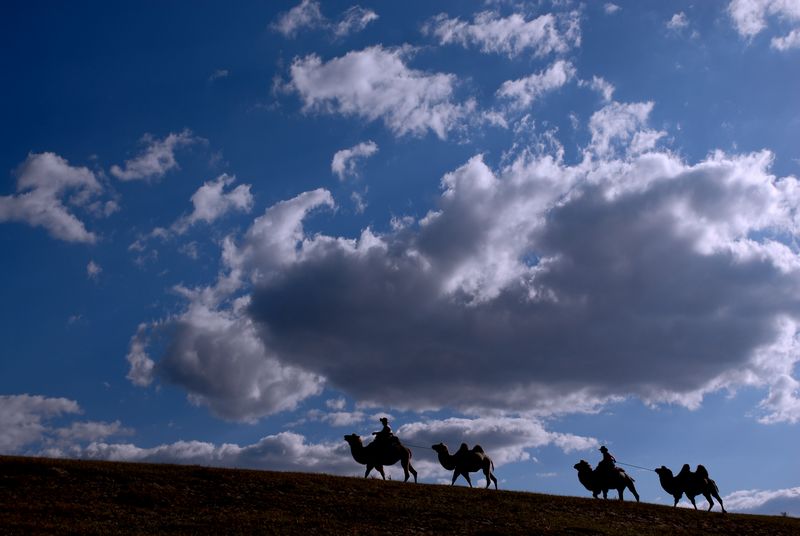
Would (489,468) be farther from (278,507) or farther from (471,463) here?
(278,507)

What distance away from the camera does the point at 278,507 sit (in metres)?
30.4

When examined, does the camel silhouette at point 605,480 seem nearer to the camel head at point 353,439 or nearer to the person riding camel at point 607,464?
the person riding camel at point 607,464

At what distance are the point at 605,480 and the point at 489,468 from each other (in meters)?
6.67

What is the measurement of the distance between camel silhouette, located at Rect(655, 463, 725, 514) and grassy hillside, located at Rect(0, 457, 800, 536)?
228 inches

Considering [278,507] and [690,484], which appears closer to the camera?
[278,507]

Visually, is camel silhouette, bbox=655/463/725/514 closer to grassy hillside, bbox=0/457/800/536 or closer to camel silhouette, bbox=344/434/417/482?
grassy hillside, bbox=0/457/800/536

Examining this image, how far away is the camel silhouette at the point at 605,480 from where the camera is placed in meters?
44.2

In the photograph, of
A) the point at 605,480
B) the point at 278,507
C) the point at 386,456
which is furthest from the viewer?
the point at 605,480

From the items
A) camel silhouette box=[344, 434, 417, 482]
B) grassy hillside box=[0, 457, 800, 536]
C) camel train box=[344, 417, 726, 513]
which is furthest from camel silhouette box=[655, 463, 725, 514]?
camel silhouette box=[344, 434, 417, 482]

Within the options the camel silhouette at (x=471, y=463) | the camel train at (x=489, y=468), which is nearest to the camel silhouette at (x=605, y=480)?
the camel train at (x=489, y=468)

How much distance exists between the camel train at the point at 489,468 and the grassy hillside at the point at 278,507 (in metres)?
3.76

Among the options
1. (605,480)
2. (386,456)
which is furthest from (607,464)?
(386,456)

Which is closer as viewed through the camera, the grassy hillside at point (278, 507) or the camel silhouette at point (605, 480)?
the grassy hillside at point (278, 507)

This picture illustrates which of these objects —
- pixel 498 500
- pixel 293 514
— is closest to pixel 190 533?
pixel 293 514
